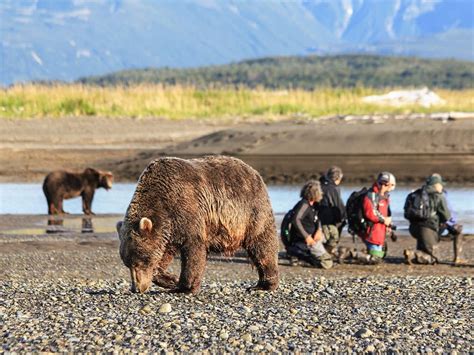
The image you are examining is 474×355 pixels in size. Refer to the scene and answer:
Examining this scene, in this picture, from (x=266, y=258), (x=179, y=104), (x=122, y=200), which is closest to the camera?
(x=266, y=258)

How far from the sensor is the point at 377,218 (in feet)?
47.3

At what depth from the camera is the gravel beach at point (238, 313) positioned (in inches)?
338

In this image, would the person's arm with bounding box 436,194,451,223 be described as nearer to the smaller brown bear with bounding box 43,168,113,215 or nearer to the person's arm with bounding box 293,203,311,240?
the person's arm with bounding box 293,203,311,240

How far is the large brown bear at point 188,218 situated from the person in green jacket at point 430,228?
4.44 metres

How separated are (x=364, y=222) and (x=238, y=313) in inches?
204

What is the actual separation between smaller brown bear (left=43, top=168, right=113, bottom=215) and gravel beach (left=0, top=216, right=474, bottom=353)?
6.64 meters

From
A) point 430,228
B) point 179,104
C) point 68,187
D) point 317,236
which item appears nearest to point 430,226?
point 430,228

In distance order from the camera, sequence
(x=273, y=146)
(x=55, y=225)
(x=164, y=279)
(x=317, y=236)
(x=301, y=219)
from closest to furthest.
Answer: (x=164, y=279)
(x=301, y=219)
(x=317, y=236)
(x=55, y=225)
(x=273, y=146)

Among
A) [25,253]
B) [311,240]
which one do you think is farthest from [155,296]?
[25,253]

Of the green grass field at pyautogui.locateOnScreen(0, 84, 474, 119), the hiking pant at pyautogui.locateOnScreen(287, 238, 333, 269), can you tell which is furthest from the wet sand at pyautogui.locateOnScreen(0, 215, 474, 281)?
the green grass field at pyautogui.locateOnScreen(0, 84, 474, 119)

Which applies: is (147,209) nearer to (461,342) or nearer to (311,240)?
(461,342)

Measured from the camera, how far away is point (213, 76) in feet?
347

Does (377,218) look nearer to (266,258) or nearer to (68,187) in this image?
(266,258)

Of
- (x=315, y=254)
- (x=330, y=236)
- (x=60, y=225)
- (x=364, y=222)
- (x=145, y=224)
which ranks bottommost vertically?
(x=60, y=225)
